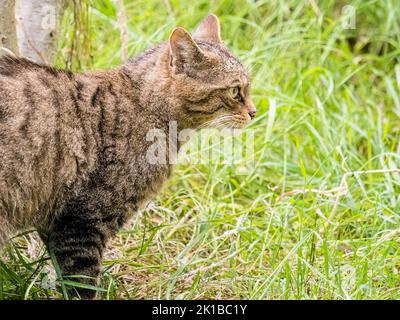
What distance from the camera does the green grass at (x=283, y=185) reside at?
10.4 feet

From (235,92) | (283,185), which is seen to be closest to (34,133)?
(235,92)

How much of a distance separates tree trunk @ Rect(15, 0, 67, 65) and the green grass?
250 mm

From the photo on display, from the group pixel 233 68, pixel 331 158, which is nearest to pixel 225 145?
pixel 331 158

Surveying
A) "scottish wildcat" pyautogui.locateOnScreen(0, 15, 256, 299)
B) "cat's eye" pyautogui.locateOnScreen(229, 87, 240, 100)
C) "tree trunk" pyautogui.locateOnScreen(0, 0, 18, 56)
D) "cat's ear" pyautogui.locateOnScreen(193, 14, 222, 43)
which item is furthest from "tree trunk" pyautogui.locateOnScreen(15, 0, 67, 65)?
"cat's eye" pyautogui.locateOnScreen(229, 87, 240, 100)

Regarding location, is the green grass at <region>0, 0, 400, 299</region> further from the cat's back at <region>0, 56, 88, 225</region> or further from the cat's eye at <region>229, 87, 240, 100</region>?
the cat's eye at <region>229, 87, 240, 100</region>

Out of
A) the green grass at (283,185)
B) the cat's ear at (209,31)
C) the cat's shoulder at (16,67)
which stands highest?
the cat's ear at (209,31)

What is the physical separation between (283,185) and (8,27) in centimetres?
166

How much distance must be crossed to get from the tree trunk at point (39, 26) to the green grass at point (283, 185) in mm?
250

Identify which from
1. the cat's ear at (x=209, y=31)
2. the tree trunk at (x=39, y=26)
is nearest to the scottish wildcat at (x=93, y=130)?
the cat's ear at (x=209, y=31)

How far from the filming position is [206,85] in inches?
128

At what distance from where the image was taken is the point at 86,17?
392 cm

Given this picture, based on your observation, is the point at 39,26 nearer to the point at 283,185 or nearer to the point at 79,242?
the point at 79,242

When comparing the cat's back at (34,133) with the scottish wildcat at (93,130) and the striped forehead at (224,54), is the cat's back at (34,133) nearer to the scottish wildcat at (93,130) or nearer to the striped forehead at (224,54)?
the scottish wildcat at (93,130)
